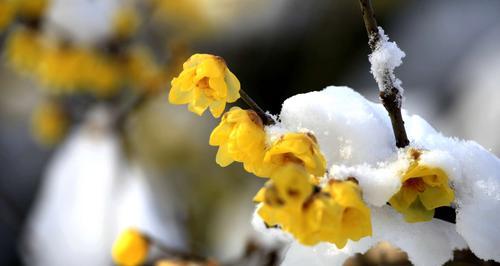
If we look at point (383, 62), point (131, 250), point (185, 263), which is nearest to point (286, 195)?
point (383, 62)

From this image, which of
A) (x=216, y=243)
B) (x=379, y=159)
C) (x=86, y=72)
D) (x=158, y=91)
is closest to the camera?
(x=379, y=159)

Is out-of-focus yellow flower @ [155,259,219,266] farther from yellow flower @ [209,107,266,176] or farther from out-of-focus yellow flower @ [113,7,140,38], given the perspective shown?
out-of-focus yellow flower @ [113,7,140,38]

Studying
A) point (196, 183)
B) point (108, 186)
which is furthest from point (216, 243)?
point (108, 186)

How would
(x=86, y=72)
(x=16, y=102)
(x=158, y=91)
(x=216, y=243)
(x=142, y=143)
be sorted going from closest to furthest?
(x=86, y=72), (x=158, y=91), (x=216, y=243), (x=142, y=143), (x=16, y=102)

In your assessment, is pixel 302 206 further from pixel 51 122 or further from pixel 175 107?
pixel 175 107

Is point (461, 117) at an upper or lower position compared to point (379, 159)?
upper

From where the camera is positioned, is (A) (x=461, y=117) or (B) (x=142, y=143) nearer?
(A) (x=461, y=117)

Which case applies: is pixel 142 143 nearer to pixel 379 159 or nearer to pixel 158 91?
pixel 158 91

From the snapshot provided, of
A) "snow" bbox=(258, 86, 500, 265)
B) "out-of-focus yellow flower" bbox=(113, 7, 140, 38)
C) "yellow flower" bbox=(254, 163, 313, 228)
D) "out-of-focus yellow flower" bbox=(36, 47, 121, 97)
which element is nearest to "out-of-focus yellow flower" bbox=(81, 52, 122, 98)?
"out-of-focus yellow flower" bbox=(36, 47, 121, 97)
